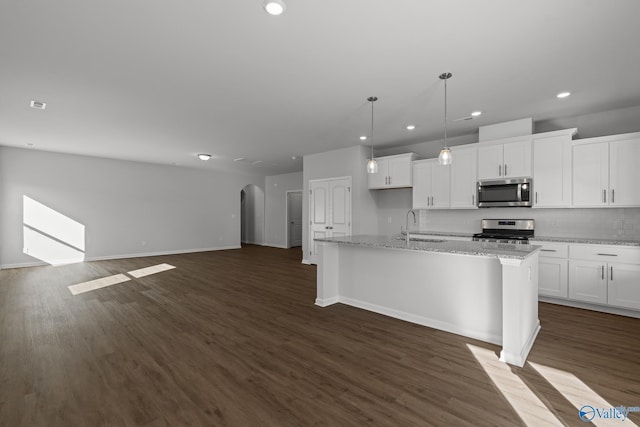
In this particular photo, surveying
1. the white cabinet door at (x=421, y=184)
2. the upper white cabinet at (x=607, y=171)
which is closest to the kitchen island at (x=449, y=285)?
the upper white cabinet at (x=607, y=171)

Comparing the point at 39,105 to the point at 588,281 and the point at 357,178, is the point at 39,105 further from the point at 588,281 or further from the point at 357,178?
the point at 588,281

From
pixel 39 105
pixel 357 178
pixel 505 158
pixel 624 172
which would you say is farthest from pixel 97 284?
pixel 624 172

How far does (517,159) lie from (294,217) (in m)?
7.74

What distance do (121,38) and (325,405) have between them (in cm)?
327

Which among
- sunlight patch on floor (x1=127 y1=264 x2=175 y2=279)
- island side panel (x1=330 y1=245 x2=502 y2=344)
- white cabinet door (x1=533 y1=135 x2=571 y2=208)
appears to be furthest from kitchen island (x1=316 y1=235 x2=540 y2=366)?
sunlight patch on floor (x1=127 y1=264 x2=175 y2=279)

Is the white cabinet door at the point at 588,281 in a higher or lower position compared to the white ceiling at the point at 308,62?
lower

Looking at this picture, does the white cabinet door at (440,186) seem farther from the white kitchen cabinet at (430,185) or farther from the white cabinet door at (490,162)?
the white cabinet door at (490,162)

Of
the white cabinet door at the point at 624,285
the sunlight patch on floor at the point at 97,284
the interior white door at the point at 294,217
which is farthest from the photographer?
the interior white door at the point at 294,217

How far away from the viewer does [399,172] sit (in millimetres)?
5887

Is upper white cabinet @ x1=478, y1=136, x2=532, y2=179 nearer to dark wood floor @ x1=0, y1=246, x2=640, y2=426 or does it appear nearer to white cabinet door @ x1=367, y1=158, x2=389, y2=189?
white cabinet door @ x1=367, y1=158, x2=389, y2=189

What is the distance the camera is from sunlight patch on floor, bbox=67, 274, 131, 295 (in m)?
4.89

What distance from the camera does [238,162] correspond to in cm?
855

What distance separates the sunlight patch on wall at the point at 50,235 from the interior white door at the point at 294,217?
→ 595cm

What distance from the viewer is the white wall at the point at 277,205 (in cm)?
1066
